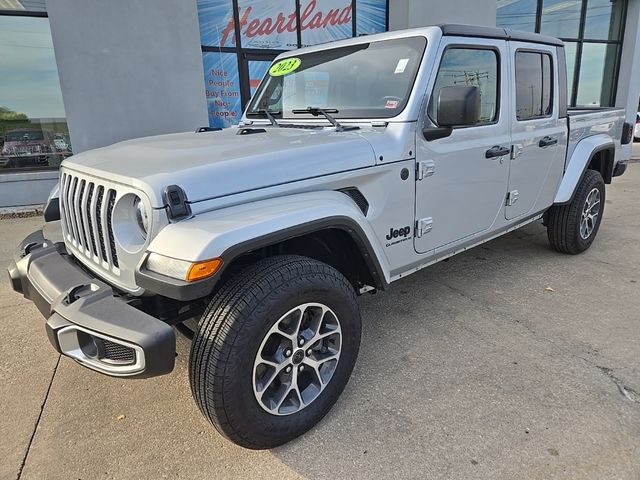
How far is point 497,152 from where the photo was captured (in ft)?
11.0

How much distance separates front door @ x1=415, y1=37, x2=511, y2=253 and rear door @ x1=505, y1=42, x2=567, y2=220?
14 centimetres

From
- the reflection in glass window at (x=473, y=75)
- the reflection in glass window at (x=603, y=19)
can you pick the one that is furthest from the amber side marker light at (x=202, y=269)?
the reflection in glass window at (x=603, y=19)

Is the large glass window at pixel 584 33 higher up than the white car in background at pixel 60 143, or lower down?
higher up

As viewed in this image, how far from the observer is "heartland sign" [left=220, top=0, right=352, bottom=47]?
323 inches

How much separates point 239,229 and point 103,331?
2.11ft

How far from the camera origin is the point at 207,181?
200cm

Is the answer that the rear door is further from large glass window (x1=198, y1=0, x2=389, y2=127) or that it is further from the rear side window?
large glass window (x1=198, y1=0, x2=389, y2=127)

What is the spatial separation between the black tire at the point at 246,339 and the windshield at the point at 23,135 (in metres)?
7.13

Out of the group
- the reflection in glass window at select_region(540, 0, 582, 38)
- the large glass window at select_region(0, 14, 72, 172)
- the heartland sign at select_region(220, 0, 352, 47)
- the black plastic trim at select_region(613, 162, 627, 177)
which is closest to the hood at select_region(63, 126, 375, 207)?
the black plastic trim at select_region(613, 162, 627, 177)

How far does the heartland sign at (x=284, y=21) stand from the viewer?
8.20 metres

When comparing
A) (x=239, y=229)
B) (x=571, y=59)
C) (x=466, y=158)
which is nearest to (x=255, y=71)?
(x=466, y=158)

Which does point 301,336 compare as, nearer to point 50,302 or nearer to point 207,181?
point 207,181

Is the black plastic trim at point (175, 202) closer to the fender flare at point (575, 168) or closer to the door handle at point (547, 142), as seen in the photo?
the door handle at point (547, 142)

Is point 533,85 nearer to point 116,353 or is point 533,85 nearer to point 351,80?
point 351,80
